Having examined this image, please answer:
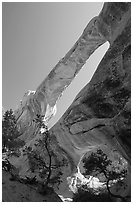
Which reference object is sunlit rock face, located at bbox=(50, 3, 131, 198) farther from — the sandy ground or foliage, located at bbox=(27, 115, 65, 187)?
the sandy ground

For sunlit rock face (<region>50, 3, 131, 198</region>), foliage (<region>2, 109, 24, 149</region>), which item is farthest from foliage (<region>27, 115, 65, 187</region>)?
sunlit rock face (<region>50, 3, 131, 198</region>)

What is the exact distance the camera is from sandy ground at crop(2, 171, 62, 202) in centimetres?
1076

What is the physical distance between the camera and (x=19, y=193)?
11.3 metres

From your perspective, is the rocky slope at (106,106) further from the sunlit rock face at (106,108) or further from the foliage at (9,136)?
the foliage at (9,136)

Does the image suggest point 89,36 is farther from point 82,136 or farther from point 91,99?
point 82,136

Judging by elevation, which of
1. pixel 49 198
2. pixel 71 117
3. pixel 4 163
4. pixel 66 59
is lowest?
pixel 49 198

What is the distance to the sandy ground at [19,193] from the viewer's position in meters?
10.8

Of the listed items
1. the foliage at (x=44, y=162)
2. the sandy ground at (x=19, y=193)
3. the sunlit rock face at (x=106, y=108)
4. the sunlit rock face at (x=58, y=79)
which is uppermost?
the sunlit rock face at (x=58, y=79)

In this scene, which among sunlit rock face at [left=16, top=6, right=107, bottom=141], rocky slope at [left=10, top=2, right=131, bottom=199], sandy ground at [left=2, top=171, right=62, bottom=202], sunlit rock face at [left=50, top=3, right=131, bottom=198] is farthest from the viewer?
sunlit rock face at [left=16, top=6, right=107, bottom=141]

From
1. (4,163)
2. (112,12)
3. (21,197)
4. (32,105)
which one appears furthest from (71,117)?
(32,105)

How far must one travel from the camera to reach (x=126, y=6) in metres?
19.3

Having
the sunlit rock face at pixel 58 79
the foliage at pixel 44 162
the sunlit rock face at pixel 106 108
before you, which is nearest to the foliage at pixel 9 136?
the foliage at pixel 44 162

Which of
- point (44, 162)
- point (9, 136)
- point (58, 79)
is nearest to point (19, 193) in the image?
point (44, 162)

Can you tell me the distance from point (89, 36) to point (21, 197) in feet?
82.7
